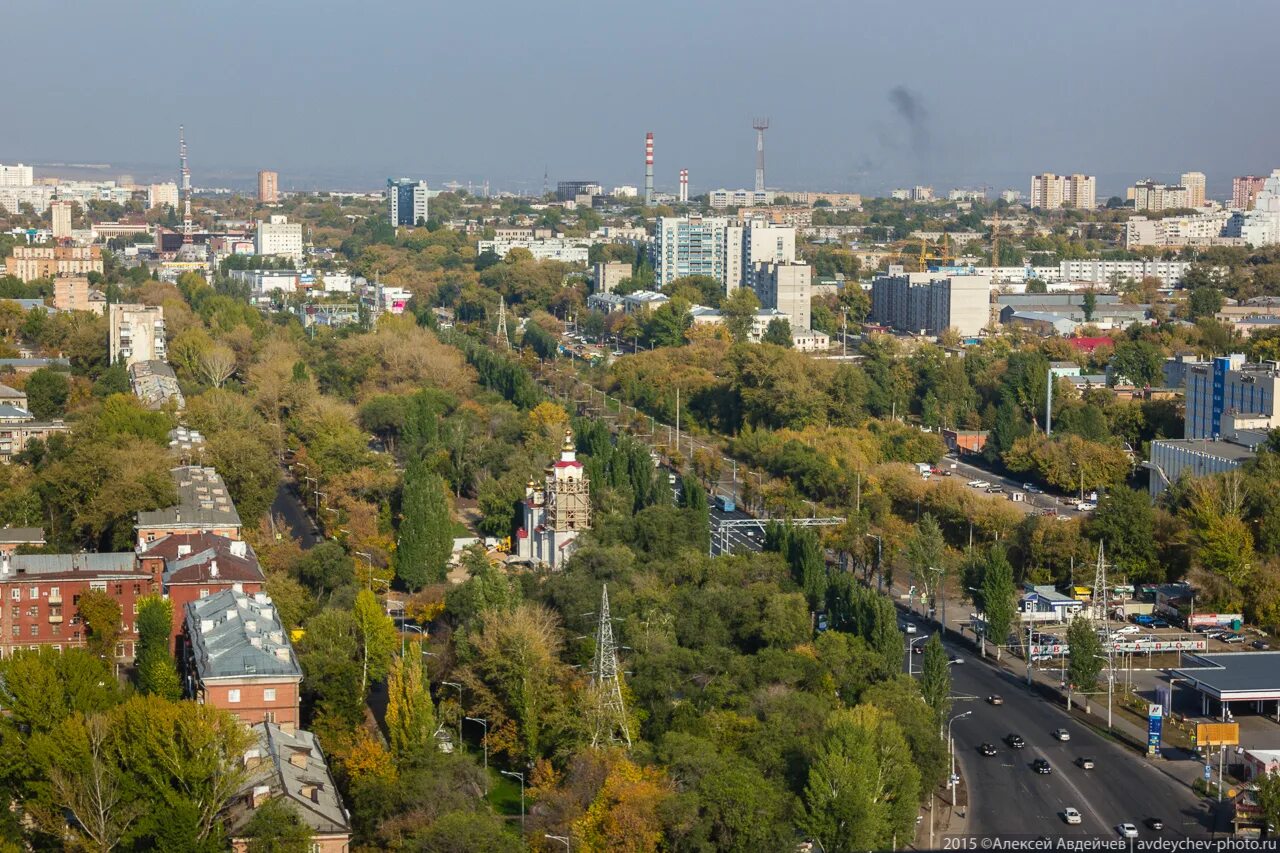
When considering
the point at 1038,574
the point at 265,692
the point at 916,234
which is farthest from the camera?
the point at 916,234

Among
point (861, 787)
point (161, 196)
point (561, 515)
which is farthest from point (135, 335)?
point (161, 196)

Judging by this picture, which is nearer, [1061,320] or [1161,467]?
[1161,467]

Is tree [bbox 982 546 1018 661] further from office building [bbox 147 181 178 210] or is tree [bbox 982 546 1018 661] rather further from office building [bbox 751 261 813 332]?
office building [bbox 147 181 178 210]

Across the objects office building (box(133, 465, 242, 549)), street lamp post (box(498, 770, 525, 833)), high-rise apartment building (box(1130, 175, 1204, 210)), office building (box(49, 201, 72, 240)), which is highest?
high-rise apartment building (box(1130, 175, 1204, 210))

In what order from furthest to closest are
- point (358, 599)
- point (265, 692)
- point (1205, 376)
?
1. point (1205, 376)
2. point (358, 599)
3. point (265, 692)

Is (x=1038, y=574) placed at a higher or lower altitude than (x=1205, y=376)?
lower

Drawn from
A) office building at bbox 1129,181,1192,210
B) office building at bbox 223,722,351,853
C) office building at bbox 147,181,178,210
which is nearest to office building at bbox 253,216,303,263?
office building at bbox 147,181,178,210

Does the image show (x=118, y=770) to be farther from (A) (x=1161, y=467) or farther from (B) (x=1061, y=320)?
(B) (x=1061, y=320)

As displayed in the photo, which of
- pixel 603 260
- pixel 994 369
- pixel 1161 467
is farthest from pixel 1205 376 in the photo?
pixel 603 260
